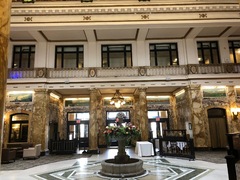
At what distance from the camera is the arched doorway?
38.3 feet

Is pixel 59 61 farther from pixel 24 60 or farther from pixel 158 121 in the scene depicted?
pixel 158 121

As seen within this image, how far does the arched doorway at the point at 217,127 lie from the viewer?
38.3 feet

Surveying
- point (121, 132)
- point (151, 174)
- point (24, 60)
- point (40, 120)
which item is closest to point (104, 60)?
point (24, 60)

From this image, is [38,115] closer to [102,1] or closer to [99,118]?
[99,118]

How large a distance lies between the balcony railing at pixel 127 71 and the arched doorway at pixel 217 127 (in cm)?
249

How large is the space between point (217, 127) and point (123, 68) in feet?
22.0

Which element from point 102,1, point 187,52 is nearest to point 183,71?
point 187,52

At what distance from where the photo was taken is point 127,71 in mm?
12281

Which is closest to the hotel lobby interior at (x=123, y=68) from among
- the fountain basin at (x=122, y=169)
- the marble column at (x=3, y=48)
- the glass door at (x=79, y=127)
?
the glass door at (x=79, y=127)

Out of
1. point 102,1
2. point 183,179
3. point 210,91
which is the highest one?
point 102,1

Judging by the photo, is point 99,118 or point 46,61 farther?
point 99,118

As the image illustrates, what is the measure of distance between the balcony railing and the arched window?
A: 2.54 meters

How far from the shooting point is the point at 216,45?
12789 mm

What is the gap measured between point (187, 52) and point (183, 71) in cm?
131
